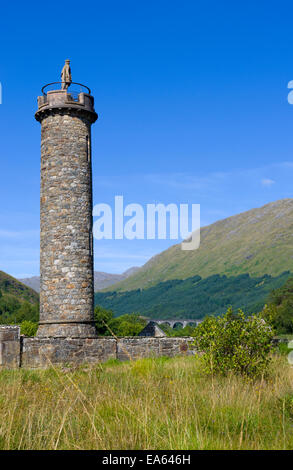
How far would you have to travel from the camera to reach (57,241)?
70.8ft

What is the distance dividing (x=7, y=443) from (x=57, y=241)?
55.0 ft

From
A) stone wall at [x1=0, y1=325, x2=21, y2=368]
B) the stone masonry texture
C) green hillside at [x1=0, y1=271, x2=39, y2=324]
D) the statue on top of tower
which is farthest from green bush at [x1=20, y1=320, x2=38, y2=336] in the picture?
green hillside at [x1=0, y1=271, x2=39, y2=324]

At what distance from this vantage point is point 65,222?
21688 millimetres

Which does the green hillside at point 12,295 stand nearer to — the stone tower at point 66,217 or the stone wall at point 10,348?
the stone tower at point 66,217

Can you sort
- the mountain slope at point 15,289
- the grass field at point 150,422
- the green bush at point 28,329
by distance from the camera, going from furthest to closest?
the mountain slope at point 15,289, the green bush at point 28,329, the grass field at point 150,422

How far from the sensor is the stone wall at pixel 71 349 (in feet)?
54.5

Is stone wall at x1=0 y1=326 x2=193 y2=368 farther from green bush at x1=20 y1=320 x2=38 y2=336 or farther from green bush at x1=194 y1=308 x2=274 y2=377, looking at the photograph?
green bush at x1=20 y1=320 x2=38 y2=336

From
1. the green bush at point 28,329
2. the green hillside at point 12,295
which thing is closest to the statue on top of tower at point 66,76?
the green bush at point 28,329

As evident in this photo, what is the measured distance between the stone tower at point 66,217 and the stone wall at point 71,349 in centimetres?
279

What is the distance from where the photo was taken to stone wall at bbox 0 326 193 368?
54.5ft

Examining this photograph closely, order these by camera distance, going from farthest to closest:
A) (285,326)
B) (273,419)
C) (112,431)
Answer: (285,326) < (273,419) < (112,431)
